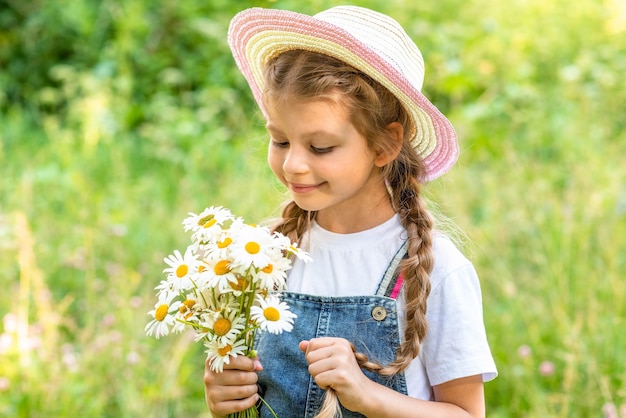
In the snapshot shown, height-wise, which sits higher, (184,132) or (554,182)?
(184,132)

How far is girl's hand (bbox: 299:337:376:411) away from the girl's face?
28cm

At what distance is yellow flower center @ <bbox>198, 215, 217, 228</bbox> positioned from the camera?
61.9 inches

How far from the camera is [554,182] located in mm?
4273

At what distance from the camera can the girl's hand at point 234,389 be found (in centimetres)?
163

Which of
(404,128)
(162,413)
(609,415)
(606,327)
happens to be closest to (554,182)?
(606,327)

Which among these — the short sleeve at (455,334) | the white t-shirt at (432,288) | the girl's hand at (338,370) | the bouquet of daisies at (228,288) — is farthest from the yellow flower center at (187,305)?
the short sleeve at (455,334)

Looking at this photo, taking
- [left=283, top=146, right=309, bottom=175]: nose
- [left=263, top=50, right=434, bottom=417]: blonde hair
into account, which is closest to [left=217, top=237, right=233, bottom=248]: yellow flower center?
[left=283, top=146, right=309, bottom=175]: nose

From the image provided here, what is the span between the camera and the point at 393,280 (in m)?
1.74

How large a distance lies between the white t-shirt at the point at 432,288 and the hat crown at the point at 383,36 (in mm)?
306

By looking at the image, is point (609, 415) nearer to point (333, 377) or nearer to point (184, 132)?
point (333, 377)

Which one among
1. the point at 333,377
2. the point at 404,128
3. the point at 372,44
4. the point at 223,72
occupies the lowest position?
the point at 333,377

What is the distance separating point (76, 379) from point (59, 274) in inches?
35.3

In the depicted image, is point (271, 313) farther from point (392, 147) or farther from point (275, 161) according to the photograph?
point (392, 147)

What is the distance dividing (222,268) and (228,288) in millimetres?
35
